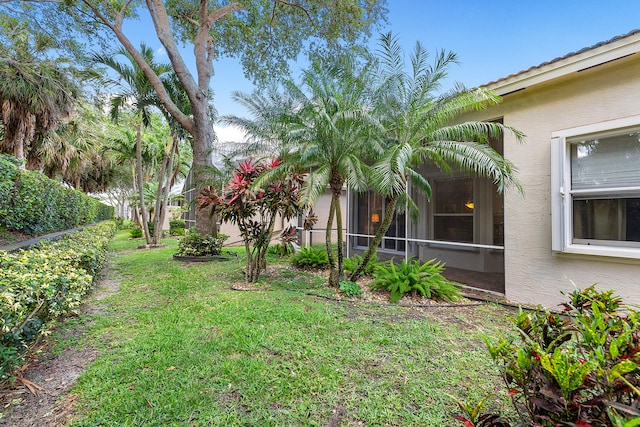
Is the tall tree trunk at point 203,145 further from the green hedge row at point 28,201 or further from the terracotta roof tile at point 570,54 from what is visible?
→ the terracotta roof tile at point 570,54

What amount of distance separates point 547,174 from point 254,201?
17.6 ft

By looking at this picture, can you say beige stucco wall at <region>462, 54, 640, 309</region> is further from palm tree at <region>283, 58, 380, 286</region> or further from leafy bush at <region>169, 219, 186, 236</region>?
leafy bush at <region>169, 219, 186, 236</region>

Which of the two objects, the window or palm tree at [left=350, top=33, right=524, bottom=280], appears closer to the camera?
palm tree at [left=350, top=33, right=524, bottom=280]

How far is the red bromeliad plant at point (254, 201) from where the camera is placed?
5645 millimetres

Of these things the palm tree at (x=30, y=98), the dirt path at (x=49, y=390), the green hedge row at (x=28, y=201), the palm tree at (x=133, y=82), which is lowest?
the dirt path at (x=49, y=390)

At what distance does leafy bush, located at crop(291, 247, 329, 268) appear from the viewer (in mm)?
8109

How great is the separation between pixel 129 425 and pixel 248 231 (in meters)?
4.30

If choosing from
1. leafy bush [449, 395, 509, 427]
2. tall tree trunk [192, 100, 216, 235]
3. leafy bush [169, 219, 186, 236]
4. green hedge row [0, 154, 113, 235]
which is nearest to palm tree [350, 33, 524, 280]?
leafy bush [449, 395, 509, 427]

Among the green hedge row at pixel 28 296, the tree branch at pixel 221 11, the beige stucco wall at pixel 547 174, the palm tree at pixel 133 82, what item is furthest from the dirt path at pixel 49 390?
the tree branch at pixel 221 11

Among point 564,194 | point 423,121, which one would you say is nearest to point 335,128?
point 423,121

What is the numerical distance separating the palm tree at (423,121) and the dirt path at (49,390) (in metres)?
4.35

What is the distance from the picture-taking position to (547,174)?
15.6 feet

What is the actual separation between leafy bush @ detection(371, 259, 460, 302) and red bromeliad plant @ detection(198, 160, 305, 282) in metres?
2.30

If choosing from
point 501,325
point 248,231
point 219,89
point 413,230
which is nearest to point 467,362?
point 501,325
